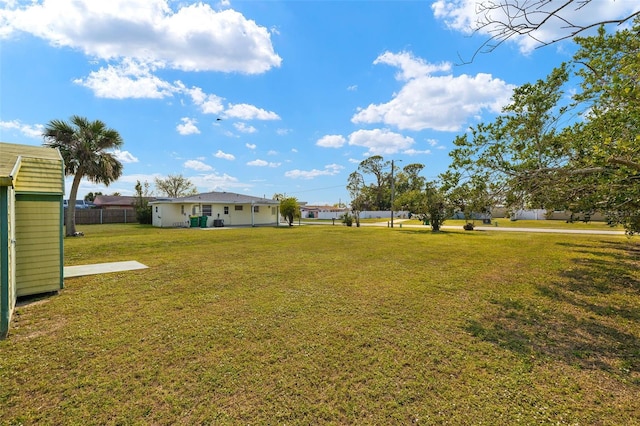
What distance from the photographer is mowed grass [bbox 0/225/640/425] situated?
8.00ft

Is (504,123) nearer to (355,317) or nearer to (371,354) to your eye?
(355,317)

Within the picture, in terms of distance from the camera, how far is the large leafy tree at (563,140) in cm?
505

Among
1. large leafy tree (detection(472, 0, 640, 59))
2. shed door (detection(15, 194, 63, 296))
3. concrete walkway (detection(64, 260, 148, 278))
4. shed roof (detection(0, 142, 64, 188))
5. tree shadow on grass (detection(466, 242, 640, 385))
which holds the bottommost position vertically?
tree shadow on grass (detection(466, 242, 640, 385))

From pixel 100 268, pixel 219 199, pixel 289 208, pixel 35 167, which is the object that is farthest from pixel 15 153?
pixel 289 208

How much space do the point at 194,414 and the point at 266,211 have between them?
26.4 metres

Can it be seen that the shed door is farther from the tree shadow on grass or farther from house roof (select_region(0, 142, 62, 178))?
the tree shadow on grass

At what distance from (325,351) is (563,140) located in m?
6.73

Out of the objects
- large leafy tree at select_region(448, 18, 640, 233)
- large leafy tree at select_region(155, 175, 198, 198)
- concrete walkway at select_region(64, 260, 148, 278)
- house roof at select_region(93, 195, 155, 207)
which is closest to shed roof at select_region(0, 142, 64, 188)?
concrete walkway at select_region(64, 260, 148, 278)

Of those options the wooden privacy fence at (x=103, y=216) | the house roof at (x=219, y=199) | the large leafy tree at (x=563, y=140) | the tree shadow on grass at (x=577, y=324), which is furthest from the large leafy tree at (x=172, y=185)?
the tree shadow on grass at (x=577, y=324)

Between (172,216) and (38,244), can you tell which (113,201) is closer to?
(172,216)

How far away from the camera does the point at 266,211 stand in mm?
28359

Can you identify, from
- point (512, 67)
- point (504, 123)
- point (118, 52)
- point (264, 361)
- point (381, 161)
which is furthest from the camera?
point (381, 161)

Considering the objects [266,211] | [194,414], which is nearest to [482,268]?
[194,414]

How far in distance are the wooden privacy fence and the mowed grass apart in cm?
2709
